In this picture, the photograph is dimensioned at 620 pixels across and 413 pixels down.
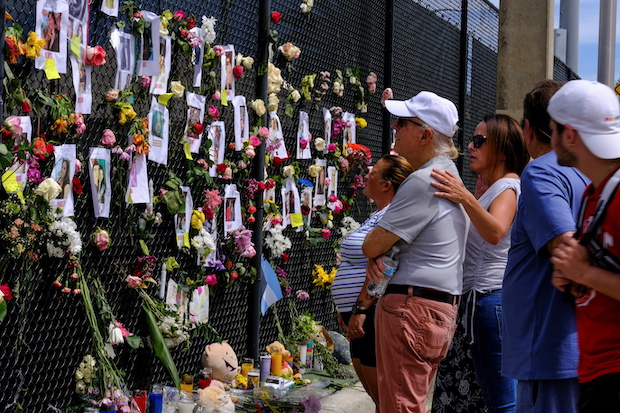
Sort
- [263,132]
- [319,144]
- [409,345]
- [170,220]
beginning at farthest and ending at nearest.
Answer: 1. [319,144]
2. [263,132]
3. [170,220]
4. [409,345]

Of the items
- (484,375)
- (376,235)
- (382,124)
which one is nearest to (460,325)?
(484,375)

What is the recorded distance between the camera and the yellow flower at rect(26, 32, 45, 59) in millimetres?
3799

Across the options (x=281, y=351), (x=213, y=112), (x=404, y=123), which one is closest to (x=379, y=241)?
(x=404, y=123)

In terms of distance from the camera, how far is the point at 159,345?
15.7ft

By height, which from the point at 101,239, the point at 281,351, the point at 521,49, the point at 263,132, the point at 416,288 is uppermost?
the point at 521,49

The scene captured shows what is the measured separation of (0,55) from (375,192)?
6.61 feet

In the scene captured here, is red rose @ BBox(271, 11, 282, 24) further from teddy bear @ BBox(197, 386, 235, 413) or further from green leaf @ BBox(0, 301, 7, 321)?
green leaf @ BBox(0, 301, 7, 321)

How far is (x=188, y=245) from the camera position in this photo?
16.8 ft

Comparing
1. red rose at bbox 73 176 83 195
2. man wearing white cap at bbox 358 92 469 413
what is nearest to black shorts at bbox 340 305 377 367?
man wearing white cap at bbox 358 92 469 413

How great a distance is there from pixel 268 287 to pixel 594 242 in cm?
407

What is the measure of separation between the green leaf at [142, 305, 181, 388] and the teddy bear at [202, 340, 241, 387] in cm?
56

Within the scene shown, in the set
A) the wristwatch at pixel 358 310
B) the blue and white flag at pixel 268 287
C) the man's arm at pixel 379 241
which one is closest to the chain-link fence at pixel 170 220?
the blue and white flag at pixel 268 287

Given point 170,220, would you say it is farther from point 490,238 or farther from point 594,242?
point 594,242

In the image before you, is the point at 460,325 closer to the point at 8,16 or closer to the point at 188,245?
the point at 188,245
